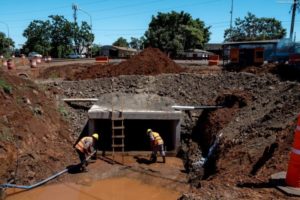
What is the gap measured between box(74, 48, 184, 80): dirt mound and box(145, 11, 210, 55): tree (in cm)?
3483

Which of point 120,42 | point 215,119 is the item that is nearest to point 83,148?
point 215,119

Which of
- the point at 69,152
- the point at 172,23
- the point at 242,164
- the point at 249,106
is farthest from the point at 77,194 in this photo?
the point at 172,23

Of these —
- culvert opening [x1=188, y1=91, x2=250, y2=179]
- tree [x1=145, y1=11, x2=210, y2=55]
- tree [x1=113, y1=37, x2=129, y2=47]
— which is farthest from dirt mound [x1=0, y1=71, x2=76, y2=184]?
tree [x1=113, y1=37, x2=129, y2=47]

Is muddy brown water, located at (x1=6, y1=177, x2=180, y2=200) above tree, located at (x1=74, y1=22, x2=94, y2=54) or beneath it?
beneath

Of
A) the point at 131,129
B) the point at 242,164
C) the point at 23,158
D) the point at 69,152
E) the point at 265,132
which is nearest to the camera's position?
→ the point at 242,164

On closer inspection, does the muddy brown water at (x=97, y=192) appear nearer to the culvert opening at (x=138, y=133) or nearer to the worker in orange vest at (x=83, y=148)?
the worker in orange vest at (x=83, y=148)

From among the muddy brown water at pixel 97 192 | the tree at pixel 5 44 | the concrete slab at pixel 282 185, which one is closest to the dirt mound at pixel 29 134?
the muddy brown water at pixel 97 192

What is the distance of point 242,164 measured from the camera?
29.3 ft

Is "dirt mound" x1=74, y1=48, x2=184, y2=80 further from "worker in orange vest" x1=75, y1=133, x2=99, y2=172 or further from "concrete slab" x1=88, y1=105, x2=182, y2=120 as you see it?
"worker in orange vest" x1=75, y1=133, x2=99, y2=172

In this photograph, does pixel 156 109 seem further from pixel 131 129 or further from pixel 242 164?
pixel 242 164

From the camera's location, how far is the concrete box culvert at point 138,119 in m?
15.2

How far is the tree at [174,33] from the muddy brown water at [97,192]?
47.8 metres

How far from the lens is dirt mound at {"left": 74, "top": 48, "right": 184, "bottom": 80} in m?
22.5

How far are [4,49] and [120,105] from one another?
5327cm
